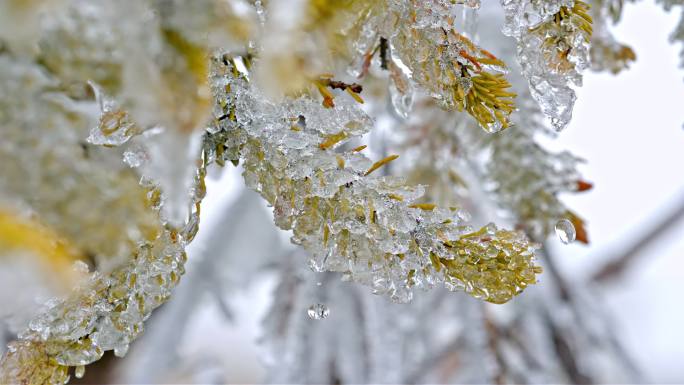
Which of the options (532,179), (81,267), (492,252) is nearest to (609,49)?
(532,179)

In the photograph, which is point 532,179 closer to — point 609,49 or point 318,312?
point 609,49

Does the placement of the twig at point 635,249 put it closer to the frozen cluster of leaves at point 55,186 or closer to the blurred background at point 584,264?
the blurred background at point 584,264

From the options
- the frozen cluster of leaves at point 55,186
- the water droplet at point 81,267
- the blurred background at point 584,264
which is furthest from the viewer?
the blurred background at point 584,264

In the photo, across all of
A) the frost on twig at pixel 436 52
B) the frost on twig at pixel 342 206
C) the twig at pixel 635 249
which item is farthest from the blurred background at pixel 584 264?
the frost on twig at pixel 436 52

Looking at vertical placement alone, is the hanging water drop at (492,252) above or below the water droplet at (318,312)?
above

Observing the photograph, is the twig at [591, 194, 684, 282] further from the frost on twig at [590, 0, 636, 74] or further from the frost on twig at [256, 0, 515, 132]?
the frost on twig at [256, 0, 515, 132]

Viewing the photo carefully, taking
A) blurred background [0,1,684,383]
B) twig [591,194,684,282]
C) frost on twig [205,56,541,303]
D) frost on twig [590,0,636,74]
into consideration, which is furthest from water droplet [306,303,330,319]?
twig [591,194,684,282]
